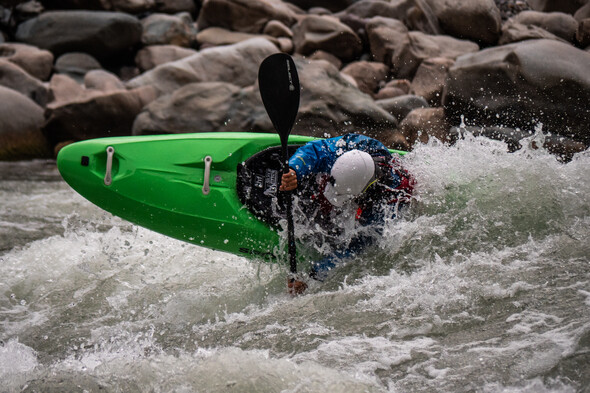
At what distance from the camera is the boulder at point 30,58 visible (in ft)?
39.6

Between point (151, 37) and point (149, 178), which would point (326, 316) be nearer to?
point (149, 178)

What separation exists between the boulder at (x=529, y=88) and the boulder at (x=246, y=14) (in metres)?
6.71

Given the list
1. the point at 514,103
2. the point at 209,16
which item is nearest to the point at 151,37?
the point at 209,16

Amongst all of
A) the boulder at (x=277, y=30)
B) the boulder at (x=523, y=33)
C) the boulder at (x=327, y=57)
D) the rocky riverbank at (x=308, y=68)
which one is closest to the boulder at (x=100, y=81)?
the rocky riverbank at (x=308, y=68)

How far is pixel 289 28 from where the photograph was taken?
13.8 metres

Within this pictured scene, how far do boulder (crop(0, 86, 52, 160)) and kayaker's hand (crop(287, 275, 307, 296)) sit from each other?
6690 millimetres

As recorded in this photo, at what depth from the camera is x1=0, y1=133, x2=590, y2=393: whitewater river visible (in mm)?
3010

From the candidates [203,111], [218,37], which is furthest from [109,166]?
[218,37]

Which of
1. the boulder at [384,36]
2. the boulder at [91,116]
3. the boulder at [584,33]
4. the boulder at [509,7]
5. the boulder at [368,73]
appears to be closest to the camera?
the boulder at [584,33]

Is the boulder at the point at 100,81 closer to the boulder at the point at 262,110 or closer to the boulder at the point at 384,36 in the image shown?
the boulder at the point at 262,110

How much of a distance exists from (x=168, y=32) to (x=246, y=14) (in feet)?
5.67

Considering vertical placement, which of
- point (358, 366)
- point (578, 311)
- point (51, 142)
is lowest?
point (51, 142)

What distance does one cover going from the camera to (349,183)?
3.93 m

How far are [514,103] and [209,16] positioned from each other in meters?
8.33
